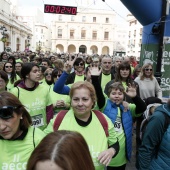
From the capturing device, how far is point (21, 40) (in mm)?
57156

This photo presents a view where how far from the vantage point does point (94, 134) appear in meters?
2.11

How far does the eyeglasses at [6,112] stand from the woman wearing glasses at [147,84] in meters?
3.32

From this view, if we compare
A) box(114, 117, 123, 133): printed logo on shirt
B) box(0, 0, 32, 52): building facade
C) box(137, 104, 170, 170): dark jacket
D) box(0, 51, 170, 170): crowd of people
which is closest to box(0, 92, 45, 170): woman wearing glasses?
box(0, 51, 170, 170): crowd of people

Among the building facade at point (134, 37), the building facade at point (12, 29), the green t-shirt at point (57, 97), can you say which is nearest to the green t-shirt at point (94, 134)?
the green t-shirt at point (57, 97)

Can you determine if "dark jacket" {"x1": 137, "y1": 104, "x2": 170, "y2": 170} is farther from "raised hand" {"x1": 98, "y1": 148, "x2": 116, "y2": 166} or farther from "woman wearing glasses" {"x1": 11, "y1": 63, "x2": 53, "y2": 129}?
"woman wearing glasses" {"x1": 11, "y1": 63, "x2": 53, "y2": 129}

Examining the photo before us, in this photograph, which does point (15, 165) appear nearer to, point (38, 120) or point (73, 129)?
point (73, 129)

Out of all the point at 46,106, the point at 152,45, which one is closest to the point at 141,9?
the point at 152,45

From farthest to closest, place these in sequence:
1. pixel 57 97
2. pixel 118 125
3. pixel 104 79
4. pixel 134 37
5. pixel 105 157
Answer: pixel 134 37 → pixel 104 79 → pixel 57 97 → pixel 118 125 → pixel 105 157

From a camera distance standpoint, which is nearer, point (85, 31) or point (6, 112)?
point (6, 112)

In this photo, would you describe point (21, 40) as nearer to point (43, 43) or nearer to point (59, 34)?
point (59, 34)

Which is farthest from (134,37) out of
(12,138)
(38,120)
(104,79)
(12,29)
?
(12,138)

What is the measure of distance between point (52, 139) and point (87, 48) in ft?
233

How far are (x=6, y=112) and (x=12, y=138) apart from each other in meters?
0.21

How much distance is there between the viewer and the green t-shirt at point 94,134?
207cm
